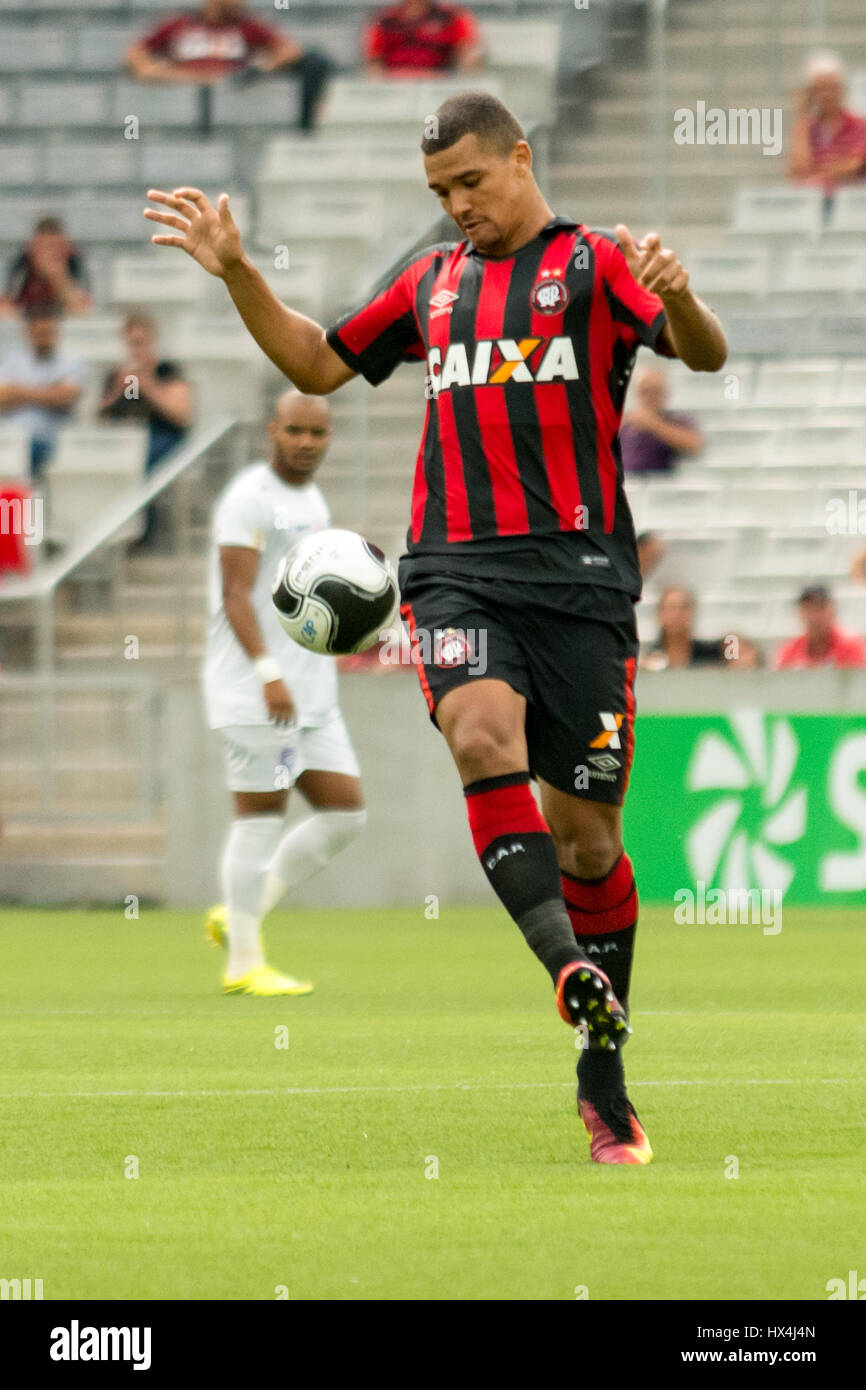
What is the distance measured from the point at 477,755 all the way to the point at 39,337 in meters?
12.6

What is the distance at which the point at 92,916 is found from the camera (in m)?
13.2

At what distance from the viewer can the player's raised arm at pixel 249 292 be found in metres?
5.35

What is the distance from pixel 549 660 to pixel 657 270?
0.83 metres

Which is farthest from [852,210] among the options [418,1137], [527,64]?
[418,1137]

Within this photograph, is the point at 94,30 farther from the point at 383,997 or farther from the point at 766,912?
the point at 383,997

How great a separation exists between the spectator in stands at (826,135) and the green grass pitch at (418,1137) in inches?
328

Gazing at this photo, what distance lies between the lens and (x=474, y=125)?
202 inches

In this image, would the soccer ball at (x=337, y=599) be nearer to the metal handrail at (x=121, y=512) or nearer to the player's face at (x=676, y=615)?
the player's face at (x=676, y=615)

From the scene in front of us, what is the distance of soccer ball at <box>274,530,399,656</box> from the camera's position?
5.82 metres

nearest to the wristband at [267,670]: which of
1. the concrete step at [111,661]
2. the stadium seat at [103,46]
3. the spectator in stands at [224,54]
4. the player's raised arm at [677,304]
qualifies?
the player's raised arm at [677,304]

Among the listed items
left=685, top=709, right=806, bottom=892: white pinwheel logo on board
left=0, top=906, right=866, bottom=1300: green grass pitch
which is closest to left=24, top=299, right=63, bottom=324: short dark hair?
left=685, top=709, right=806, bottom=892: white pinwheel logo on board

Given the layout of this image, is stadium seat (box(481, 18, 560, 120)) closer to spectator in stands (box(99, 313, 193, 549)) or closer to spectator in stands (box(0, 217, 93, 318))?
spectator in stands (box(0, 217, 93, 318))

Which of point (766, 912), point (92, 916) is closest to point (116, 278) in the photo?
point (92, 916)
